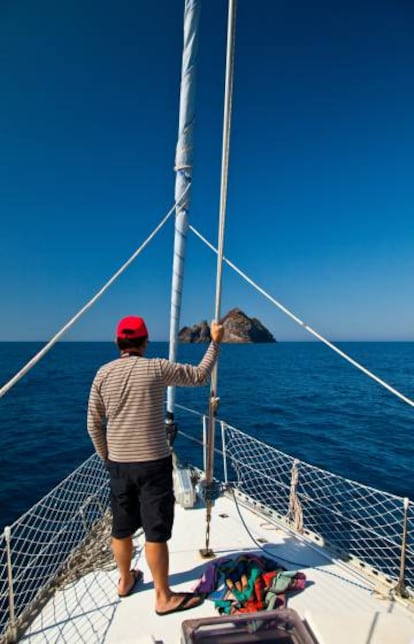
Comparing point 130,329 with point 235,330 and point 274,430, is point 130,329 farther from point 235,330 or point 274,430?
point 235,330

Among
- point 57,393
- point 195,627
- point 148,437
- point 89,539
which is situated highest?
point 148,437

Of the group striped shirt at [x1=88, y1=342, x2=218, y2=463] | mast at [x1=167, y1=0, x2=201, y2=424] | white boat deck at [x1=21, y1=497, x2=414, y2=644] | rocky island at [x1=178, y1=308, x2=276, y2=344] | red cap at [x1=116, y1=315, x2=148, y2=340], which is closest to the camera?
white boat deck at [x1=21, y1=497, x2=414, y2=644]

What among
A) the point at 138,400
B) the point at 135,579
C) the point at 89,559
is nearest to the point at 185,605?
the point at 135,579

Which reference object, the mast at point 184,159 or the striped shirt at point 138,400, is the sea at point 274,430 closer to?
the mast at point 184,159

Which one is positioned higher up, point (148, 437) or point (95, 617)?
point (148, 437)

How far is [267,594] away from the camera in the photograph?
113 inches

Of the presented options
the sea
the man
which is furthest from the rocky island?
the man

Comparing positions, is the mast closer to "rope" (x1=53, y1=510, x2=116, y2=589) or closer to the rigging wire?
the rigging wire

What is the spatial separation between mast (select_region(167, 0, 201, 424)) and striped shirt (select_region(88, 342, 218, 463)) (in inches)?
67.1

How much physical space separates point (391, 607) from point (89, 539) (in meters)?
2.89

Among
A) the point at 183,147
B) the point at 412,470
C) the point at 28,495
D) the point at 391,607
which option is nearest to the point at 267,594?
the point at 391,607

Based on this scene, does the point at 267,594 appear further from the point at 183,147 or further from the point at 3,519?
the point at 3,519

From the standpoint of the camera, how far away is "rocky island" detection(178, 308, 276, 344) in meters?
125

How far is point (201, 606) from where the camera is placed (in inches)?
110
